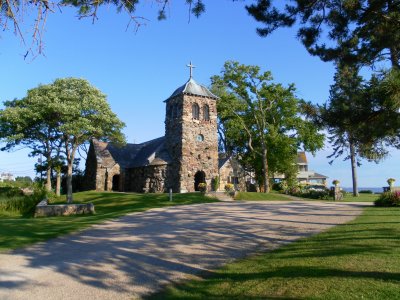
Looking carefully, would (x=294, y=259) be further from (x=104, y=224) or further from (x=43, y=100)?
(x=43, y=100)

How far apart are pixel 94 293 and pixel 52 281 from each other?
118cm

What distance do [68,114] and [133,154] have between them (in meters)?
12.5

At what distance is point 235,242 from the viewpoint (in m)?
9.87

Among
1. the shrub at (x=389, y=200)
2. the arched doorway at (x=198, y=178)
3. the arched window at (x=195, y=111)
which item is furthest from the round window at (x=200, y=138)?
the shrub at (x=389, y=200)

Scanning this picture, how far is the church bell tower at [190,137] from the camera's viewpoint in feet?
107

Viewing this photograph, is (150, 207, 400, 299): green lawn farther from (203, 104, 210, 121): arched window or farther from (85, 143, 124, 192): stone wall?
(85, 143, 124, 192): stone wall

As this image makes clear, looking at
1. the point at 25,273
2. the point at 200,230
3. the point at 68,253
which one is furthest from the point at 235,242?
the point at 25,273

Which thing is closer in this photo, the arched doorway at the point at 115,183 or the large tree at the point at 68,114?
the large tree at the point at 68,114

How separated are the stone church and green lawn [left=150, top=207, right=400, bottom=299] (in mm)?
24060

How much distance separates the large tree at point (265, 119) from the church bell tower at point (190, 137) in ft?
21.3

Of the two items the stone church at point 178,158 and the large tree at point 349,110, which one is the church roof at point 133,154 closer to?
the stone church at point 178,158

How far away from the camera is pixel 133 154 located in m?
40.2

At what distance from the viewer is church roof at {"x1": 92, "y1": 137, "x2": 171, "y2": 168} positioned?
33.9 meters

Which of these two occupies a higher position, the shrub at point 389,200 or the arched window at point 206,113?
the arched window at point 206,113
